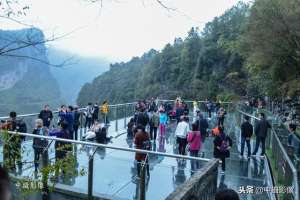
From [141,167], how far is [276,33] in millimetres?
19977

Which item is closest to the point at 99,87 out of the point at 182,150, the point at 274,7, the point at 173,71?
the point at 173,71

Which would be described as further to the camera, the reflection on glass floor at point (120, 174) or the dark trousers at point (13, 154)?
the reflection on glass floor at point (120, 174)

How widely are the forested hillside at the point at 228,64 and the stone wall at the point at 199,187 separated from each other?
20.4m

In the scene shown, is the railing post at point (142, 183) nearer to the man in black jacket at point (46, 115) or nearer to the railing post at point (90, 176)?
the railing post at point (90, 176)

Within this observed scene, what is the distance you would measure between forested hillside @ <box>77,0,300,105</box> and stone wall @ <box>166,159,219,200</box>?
20.4m

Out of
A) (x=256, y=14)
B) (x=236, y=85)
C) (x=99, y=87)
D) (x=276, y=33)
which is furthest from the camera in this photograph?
(x=99, y=87)

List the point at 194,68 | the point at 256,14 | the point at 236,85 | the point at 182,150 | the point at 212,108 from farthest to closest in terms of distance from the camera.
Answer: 1. the point at 194,68
2. the point at 236,85
3. the point at 212,108
4. the point at 256,14
5. the point at 182,150

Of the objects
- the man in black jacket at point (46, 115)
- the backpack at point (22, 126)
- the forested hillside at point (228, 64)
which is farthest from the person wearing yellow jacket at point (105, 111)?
the forested hillside at point (228, 64)

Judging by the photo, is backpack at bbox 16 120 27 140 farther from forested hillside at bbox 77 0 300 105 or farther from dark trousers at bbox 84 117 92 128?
forested hillside at bbox 77 0 300 105

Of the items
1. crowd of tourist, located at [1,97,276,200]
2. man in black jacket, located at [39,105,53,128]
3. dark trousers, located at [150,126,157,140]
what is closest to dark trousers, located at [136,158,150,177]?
crowd of tourist, located at [1,97,276,200]

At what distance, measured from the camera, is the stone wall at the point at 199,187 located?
3144 millimetres

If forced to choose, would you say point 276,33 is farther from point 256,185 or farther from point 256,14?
point 256,185

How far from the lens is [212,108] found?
27984 mm

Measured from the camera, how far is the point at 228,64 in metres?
55.4
